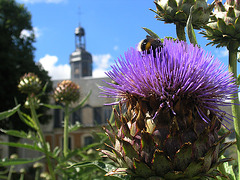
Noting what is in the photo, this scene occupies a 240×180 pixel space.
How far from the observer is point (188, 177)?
817 mm

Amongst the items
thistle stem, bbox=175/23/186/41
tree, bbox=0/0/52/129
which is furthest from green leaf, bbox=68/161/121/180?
tree, bbox=0/0/52/129

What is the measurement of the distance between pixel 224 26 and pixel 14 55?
11410 millimetres

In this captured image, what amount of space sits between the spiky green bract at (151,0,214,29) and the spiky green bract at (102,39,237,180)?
0.73ft

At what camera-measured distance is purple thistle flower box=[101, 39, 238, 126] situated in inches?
34.8

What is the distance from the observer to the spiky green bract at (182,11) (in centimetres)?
109

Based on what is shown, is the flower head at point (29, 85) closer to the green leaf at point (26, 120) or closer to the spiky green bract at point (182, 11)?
the green leaf at point (26, 120)

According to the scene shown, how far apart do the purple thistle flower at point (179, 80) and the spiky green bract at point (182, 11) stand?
23cm

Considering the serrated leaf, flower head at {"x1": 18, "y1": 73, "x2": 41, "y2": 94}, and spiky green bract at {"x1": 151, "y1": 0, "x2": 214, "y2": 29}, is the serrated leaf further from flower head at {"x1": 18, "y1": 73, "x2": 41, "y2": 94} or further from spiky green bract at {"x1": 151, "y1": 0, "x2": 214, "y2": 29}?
flower head at {"x1": 18, "y1": 73, "x2": 41, "y2": 94}

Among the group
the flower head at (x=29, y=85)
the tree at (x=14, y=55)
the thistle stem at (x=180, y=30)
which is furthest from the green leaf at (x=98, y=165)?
the tree at (x=14, y=55)

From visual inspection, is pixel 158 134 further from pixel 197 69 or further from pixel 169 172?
pixel 197 69

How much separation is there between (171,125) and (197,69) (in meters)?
0.19

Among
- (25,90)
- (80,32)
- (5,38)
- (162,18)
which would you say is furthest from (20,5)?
(80,32)

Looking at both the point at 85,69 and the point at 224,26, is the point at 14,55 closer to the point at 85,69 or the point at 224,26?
the point at 224,26

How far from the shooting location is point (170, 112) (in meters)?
0.88
